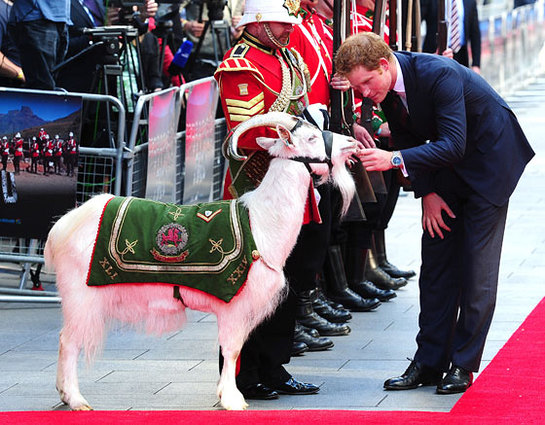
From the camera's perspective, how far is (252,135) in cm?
635

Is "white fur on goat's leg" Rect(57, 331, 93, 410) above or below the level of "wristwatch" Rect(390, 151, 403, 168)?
below

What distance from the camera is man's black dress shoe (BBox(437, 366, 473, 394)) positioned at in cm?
639

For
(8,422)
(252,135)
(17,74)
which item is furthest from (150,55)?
(8,422)

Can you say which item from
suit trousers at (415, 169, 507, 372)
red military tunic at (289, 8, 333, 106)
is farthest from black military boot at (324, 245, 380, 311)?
suit trousers at (415, 169, 507, 372)

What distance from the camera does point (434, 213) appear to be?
21.1 ft

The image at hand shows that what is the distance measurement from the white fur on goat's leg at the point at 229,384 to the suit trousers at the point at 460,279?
1142 mm

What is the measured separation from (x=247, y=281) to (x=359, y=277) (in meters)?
3.13

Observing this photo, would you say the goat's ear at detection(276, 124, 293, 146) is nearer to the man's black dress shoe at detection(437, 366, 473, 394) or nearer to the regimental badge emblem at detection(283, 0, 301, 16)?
the regimental badge emblem at detection(283, 0, 301, 16)

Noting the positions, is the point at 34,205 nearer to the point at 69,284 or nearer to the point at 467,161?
the point at 69,284

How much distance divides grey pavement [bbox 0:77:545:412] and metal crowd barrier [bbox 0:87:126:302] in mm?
136

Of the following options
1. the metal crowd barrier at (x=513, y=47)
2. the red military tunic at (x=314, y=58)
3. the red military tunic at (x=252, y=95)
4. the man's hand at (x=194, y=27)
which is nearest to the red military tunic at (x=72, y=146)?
the red military tunic at (x=314, y=58)

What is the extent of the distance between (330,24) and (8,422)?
3900mm

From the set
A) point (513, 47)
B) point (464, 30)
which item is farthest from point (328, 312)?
point (513, 47)

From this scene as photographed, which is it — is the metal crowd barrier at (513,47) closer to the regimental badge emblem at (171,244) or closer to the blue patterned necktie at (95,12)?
the blue patterned necktie at (95,12)
